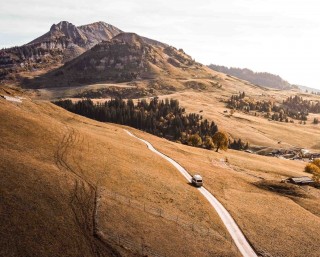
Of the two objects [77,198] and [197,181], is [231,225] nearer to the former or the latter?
[197,181]

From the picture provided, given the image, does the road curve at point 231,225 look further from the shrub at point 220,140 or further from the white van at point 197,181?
the shrub at point 220,140

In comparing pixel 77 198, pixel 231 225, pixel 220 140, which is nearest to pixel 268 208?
pixel 231 225

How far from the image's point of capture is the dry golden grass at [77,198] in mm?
37844

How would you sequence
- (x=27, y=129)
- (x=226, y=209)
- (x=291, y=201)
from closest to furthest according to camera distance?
(x=226, y=209) < (x=27, y=129) < (x=291, y=201)

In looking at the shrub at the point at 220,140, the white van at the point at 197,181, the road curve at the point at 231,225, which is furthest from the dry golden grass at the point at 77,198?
the shrub at the point at 220,140

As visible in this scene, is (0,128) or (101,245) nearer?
(101,245)

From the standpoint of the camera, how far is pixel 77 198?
153ft

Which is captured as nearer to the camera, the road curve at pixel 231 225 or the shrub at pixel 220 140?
the road curve at pixel 231 225

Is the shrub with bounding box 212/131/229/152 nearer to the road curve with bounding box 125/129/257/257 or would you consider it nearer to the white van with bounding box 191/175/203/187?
the road curve with bounding box 125/129/257/257

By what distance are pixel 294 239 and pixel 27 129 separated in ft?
178

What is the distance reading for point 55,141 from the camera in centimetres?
6550

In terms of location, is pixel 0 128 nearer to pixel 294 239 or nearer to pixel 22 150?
pixel 22 150

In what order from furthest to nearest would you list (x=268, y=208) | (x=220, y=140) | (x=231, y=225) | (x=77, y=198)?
1. (x=220, y=140)
2. (x=268, y=208)
3. (x=231, y=225)
4. (x=77, y=198)

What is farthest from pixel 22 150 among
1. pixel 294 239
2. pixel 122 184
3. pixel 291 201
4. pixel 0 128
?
pixel 291 201
